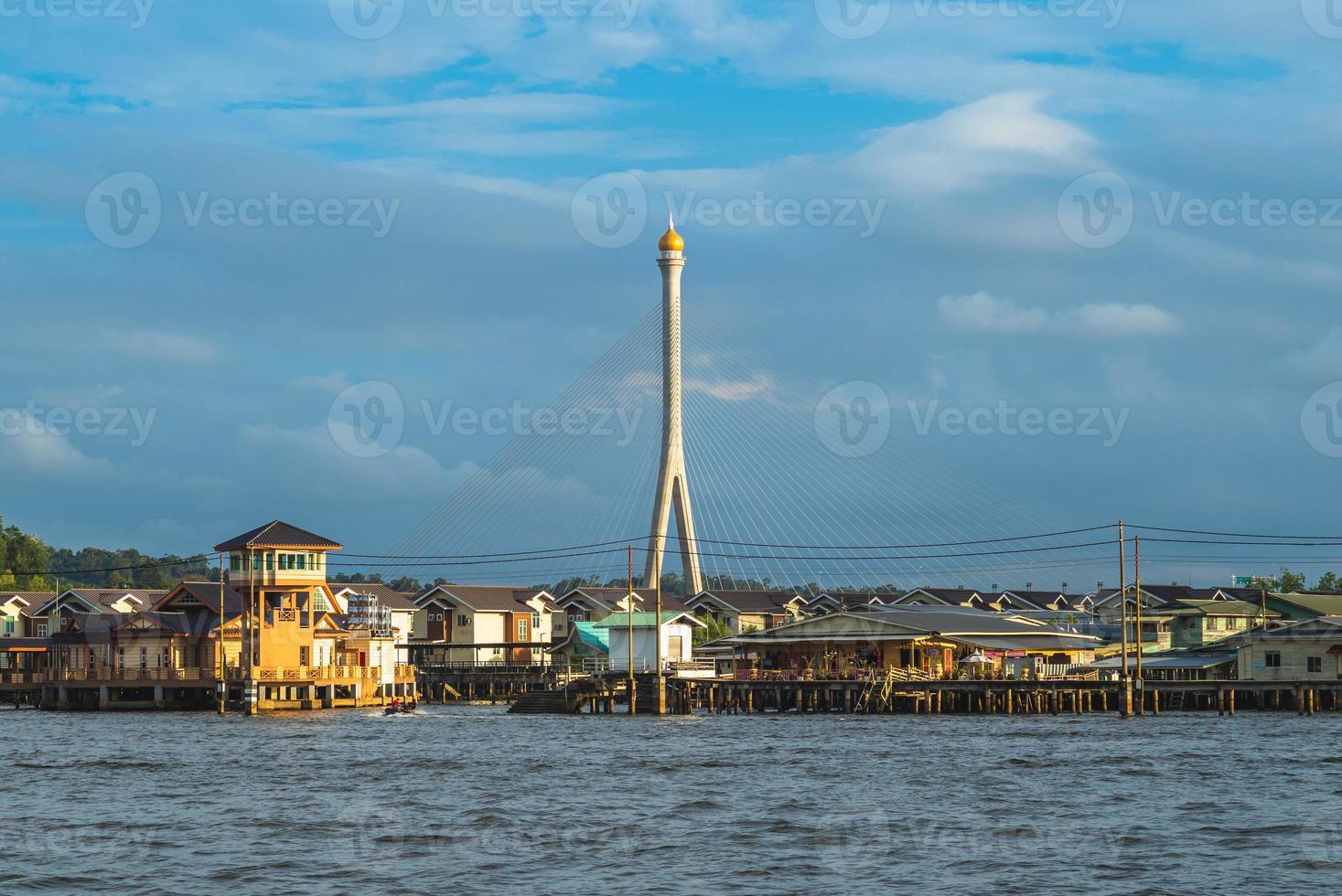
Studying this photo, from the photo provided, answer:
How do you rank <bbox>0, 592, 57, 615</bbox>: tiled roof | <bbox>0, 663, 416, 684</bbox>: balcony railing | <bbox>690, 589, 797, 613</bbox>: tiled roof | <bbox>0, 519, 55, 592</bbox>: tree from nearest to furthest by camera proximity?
<bbox>0, 663, 416, 684</bbox>: balcony railing
<bbox>0, 592, 57, 615</bbox>: tiled roof
<bbox>690, 589, 797, 613</bbox>: tiled roof
<bbox>0, 519, 55, 592</bbox>: tree

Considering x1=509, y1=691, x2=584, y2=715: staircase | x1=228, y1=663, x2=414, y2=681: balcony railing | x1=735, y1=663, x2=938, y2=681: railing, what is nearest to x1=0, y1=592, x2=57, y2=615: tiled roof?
x1=228, y1=663, x2=414, y2=681: balcony railing

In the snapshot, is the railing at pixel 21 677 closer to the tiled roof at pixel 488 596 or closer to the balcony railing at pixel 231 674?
the balcony railing at pixel 231 674

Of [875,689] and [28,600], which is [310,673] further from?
[28,600]

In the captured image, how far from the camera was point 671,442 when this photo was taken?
11244 cm

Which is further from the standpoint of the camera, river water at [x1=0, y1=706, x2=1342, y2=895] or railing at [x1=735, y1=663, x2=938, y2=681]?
railing at [x1=735, y1=663, x2=938, y2=681]

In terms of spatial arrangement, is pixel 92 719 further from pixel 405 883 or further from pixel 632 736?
pixel 405 883

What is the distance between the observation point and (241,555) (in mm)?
78188

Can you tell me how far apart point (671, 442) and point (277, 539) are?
38903 millimetres

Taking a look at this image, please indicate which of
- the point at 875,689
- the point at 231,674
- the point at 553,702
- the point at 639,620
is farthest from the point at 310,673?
the point at 875,689

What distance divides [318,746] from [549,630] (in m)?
65.3

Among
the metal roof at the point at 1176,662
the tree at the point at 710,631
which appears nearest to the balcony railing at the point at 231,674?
the tree at the point at 710,631

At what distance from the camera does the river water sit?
Result: 2853 cm

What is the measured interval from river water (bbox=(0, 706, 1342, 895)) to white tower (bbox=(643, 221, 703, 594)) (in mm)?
48310

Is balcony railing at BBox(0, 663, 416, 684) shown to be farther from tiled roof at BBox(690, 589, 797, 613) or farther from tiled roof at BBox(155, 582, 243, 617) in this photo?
tiled roof at BBox(690, 589, 797, 613)
